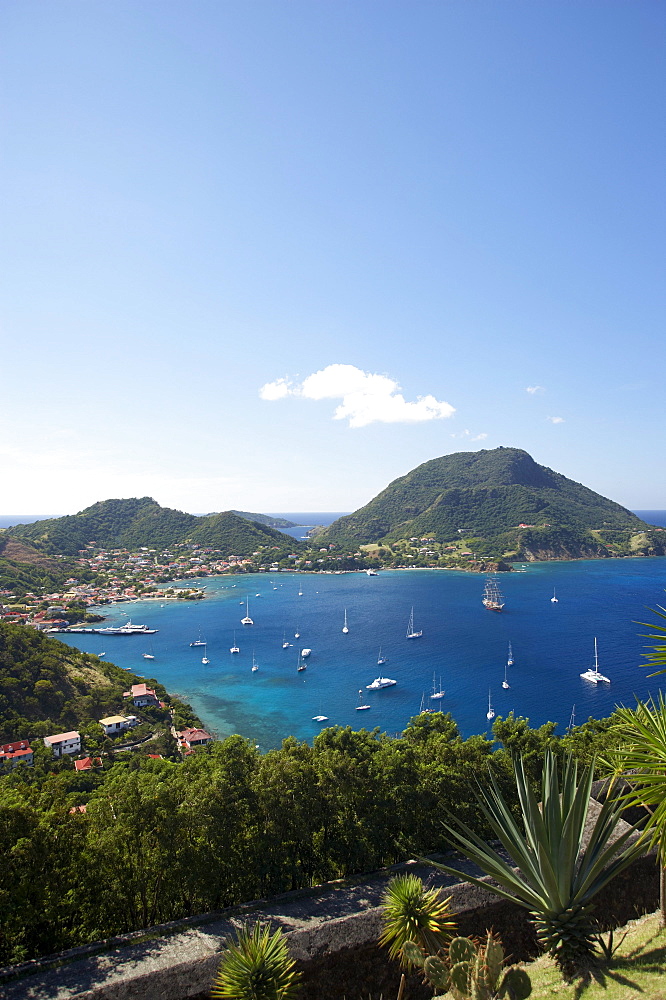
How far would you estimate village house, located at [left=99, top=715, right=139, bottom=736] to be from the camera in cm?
3244

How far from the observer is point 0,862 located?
9.28 m

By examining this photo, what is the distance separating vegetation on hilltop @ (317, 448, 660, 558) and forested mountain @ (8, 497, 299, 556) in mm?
26666

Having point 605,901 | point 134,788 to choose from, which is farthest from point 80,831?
point 605,901

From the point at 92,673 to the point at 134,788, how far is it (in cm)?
3234

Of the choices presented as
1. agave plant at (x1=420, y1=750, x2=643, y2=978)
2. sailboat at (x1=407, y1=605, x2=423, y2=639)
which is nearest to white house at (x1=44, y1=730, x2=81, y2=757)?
agave plant at (x1=420, y1=750, x2=643, y2=978)

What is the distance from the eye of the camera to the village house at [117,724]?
32.4 metres

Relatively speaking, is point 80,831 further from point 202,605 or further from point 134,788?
point 202,605

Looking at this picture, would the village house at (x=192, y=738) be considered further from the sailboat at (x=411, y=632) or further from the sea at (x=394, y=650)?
the sailboat at (x=411, y=632)

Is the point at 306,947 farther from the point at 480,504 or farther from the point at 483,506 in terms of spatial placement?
the point at 480,504

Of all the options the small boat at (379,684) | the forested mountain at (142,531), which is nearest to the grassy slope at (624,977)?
the small boat at (379,684)

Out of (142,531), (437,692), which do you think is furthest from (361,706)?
(142,531)

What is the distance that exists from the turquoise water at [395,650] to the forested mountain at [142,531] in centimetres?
4488

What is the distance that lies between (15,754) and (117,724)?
23.0ft

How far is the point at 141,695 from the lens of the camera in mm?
36812
